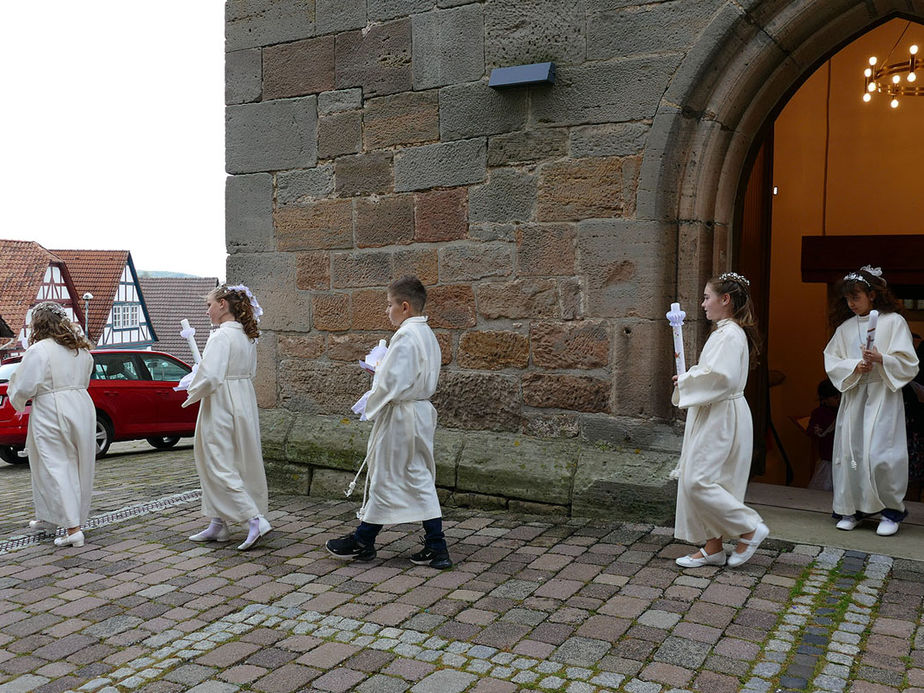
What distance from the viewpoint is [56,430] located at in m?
5.45

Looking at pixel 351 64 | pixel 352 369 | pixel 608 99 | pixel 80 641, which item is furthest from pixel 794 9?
pixel 80 641

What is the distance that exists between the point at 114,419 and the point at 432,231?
729 centimetres

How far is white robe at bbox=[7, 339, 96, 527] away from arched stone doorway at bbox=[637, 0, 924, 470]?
12.1ft

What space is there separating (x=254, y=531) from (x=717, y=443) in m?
2.54

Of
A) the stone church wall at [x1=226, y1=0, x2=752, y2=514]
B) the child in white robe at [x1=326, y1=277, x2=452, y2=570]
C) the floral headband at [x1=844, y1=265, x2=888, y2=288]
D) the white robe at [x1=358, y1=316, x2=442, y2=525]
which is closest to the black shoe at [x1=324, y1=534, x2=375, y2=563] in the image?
the child in white robe at [x1=326, y1=277, x2=452, y2=570]

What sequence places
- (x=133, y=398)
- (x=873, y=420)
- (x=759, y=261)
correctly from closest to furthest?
(x=873, y=420), (x=759, y=261), (x=133, y=398)

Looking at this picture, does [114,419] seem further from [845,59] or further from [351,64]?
[845,59]

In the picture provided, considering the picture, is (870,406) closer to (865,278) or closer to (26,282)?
(865,278)

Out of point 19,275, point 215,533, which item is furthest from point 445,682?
point 19,275

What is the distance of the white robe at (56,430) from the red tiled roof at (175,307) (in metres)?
36.8

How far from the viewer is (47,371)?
5457 mm

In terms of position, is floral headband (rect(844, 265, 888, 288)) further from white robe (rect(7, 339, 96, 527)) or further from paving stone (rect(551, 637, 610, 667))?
white robe (rect(7, 339, 96, 527))

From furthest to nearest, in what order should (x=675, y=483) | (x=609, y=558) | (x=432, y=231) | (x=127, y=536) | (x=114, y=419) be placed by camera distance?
(x=114, y=419), (x=432, y=231), (x=127, y=536), (x=675, y=483), (x=609, y=558)

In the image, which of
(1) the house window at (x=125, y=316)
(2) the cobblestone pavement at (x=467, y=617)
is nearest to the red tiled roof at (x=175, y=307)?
(1) the house window at (x=125, y=316)
